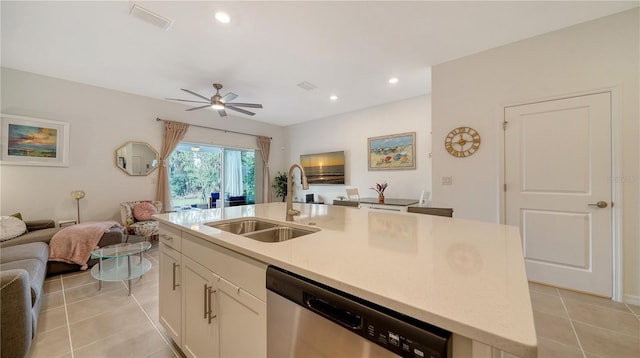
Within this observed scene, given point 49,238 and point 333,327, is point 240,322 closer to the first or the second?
point 333,327

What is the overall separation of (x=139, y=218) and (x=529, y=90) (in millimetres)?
5836

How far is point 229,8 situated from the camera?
2.16 m

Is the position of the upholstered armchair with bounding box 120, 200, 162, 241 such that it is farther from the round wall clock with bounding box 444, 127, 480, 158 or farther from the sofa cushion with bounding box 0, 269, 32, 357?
the round wall clock with bounding box 444, 127, 480, 158

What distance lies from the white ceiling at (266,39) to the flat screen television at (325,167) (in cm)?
202

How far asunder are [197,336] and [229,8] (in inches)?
103

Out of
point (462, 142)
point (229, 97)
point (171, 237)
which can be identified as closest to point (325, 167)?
point (229, 97)

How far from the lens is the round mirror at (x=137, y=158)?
13.8 feet

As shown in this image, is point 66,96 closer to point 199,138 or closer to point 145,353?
point 199,138

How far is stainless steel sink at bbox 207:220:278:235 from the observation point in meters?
1.70

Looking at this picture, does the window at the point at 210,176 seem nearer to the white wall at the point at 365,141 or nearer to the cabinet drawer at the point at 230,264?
→ the white wall at the point at 365,141

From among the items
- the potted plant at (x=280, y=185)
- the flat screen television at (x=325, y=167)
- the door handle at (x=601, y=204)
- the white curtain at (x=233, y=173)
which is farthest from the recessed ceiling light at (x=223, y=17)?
the potted plant at (x=280, y=185)

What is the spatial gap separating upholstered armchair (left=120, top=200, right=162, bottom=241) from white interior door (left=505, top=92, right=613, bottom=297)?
16.5 feet

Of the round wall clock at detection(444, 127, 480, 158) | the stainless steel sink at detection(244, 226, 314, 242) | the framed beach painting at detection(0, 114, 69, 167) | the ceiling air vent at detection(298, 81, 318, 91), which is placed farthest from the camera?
the ceiling air vent at detection(298, 81, 318, 91)

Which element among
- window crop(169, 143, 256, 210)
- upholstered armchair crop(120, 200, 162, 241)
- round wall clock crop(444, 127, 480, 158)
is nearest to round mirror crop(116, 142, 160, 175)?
window crop(169, 143, 256, 210)
